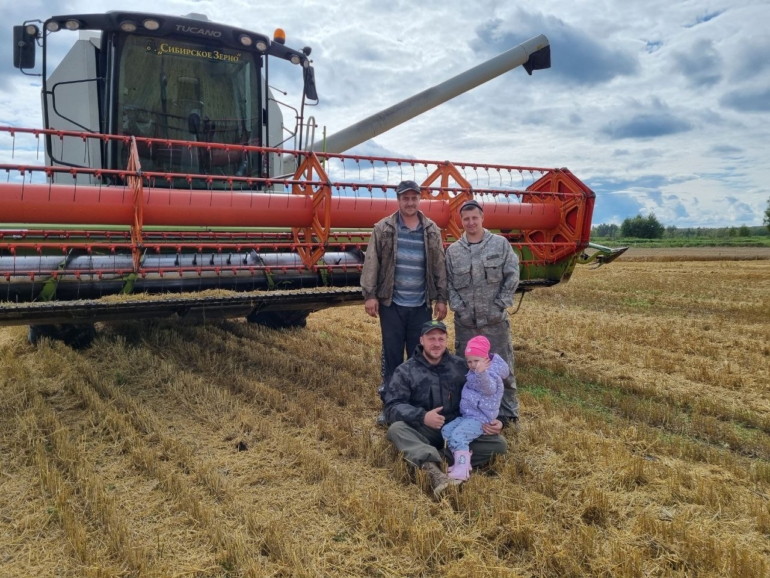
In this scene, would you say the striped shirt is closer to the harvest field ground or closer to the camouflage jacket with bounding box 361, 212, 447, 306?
the camouflage jacket with bounding box 361, 212, 447, 306

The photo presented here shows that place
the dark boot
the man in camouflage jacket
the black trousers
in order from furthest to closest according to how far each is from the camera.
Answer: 1. the black trousers
2. the man in camouflage jacket
3. the dark boot

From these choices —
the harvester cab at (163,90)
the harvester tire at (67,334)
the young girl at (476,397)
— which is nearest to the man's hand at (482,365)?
the young girl at (476,397)

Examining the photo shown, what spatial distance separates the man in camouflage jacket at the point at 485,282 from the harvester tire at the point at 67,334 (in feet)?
12.8

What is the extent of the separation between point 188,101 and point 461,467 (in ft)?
14.5

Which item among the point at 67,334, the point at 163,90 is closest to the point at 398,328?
the point at 163,90

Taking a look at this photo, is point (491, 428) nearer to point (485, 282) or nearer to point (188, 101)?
point (485, 282)

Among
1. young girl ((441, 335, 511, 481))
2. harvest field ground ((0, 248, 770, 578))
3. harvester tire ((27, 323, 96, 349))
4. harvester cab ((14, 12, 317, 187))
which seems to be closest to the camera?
harvest field ground ((0, 248, 770, 578))

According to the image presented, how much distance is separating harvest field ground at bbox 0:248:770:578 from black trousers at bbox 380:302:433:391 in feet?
1.46

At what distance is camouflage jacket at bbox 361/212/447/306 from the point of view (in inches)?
145

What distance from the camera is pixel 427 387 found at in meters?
3.19

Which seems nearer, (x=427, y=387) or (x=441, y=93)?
(x=427, y=387)

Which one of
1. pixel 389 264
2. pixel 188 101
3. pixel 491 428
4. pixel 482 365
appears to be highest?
pixel 188 101

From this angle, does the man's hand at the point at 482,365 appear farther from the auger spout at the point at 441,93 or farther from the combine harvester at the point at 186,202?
the auger spout at the point at 441,93

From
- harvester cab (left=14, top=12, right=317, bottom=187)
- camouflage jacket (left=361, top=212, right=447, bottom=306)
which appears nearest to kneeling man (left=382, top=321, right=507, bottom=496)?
camouflage jacket (left=361, top=212, right=447, bottom=306)
